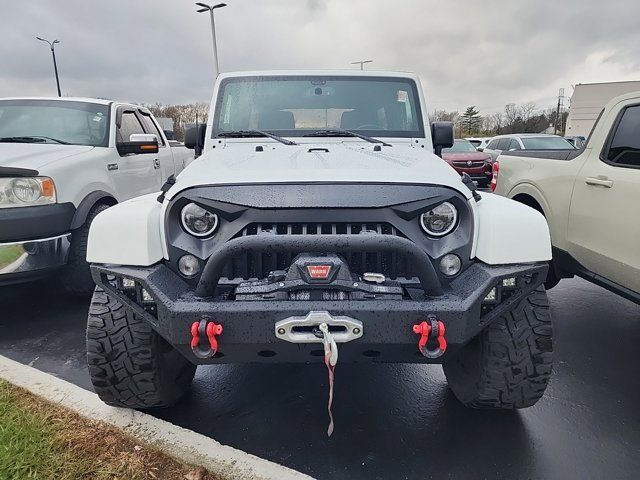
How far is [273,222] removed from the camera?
2.05m

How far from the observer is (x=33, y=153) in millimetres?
4074

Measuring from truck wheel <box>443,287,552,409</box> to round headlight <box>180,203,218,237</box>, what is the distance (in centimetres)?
140

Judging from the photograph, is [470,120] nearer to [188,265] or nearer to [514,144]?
[514,144]

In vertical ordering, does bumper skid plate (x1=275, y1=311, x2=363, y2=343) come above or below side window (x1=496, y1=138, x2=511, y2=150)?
below

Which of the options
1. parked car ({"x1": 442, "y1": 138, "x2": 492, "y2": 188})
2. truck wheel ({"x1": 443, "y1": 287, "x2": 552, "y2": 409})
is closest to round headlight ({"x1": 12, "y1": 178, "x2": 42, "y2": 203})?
truck wheel ({"x1": 443, "y1": 287, "x2": 552, "y2": 409})

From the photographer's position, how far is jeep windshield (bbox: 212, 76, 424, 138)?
11.1ft

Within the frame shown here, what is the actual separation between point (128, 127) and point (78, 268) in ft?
7.27

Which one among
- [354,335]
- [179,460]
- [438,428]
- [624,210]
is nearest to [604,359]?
[624,210]

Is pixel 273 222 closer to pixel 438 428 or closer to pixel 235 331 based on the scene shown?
pixel 235 331

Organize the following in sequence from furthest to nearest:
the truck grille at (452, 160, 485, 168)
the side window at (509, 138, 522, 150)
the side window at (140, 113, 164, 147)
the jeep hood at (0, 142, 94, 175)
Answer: the truck grille at (452, 160, 485, 168)
the side window at (509, 138, 522, 150)
the side window at (140, 113, 164, 147)
the jeep hood at (0, 142, 94, 175)

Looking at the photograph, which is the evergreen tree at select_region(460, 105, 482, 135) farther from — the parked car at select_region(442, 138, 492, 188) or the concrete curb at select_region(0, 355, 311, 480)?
the concrete curb at select_region(0, 355, 311, 480)

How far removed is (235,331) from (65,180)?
282 centimetres

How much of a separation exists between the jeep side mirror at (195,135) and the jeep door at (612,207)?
2.91m

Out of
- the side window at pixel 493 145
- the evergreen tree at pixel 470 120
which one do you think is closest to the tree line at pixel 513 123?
the evergreen tree at pixel 470 120
